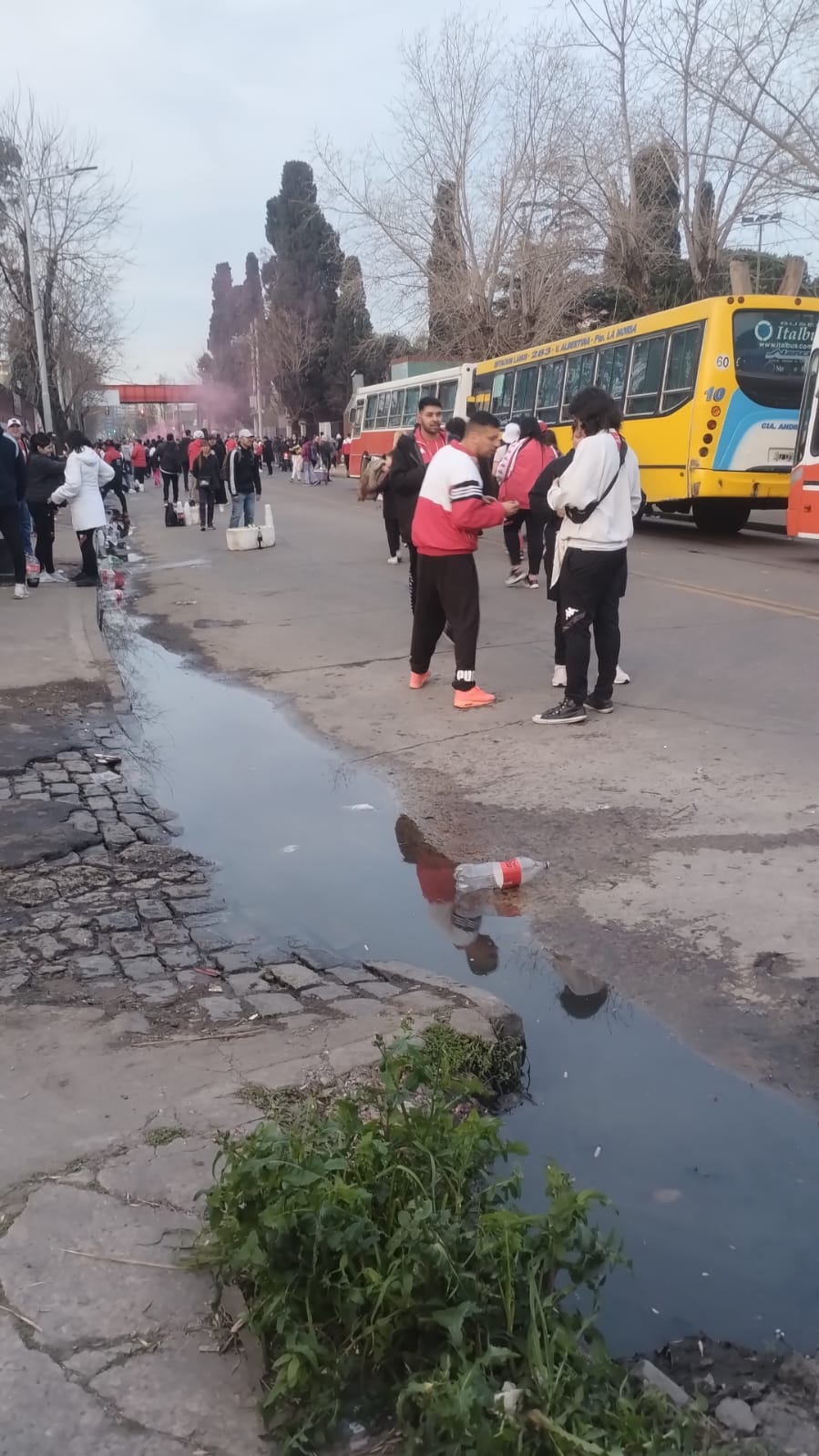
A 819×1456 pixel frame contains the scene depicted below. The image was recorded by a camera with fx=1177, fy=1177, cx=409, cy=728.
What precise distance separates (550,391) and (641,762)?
15.4 meters

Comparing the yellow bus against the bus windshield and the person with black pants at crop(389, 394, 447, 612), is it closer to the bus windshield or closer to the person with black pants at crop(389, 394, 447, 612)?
the bus windshield

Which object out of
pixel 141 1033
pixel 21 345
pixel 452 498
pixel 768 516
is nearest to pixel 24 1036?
pixel 141 1033

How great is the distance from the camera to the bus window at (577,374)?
18.8 m

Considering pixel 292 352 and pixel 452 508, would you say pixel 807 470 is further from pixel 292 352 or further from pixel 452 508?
pixel 292 352

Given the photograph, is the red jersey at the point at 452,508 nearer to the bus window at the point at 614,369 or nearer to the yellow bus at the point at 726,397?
the yellow bus at the point at 726,397

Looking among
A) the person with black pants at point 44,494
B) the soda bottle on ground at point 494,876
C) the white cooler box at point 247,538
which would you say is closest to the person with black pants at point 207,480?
the white cooler box at point 247,538

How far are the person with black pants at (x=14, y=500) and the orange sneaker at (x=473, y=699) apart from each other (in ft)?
20.1

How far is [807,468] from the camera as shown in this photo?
13.5 meters

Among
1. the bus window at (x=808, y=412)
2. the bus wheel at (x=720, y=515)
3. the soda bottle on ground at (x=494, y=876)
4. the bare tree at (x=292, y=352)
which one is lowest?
the soda bottle on ground at (x=494, y=876)

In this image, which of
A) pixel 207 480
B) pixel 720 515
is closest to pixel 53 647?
pixel 720 515

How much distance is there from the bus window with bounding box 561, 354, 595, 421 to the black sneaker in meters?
12.6

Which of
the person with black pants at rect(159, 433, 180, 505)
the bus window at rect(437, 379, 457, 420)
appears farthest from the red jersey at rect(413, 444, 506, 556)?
the person with black pants at rect(159, 433, 180, 505)

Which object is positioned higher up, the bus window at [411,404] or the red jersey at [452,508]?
the bus window at [411,404]

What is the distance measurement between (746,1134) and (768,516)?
71.0 feet
